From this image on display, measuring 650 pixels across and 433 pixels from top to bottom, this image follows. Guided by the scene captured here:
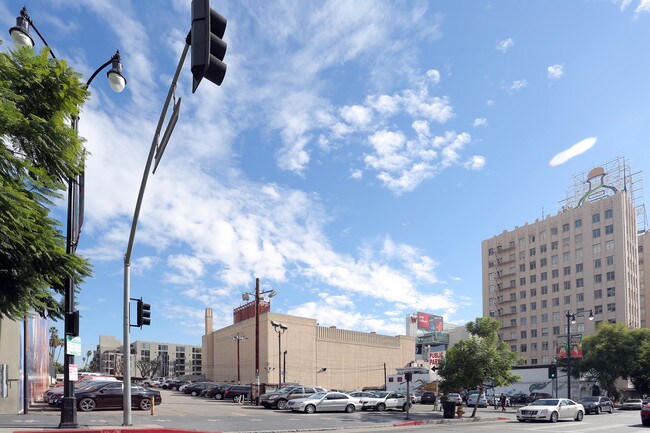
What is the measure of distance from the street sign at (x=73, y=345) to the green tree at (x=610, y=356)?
57840mm

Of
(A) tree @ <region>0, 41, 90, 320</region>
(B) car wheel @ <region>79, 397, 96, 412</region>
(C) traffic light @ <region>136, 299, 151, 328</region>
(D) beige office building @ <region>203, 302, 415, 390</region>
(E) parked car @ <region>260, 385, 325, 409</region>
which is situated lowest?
(D) beige office building @ <region>203, 302, 415, 390</region>

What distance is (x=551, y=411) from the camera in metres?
30.1

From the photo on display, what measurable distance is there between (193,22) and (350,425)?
23804mm

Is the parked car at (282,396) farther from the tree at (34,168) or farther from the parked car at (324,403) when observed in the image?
the tree at (34,168)

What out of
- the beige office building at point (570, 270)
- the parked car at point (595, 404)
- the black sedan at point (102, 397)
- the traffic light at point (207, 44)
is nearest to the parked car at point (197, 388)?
the black sedan at point (102, 397)

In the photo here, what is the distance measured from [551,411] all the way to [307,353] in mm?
53017

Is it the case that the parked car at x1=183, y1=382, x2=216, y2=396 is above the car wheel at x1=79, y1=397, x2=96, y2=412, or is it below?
below

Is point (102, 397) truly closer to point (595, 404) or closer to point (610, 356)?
point (595, 404)

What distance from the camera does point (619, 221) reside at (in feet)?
310

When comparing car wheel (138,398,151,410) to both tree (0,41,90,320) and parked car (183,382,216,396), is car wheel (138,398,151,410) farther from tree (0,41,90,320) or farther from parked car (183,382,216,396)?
parked car (183,382,216,396)

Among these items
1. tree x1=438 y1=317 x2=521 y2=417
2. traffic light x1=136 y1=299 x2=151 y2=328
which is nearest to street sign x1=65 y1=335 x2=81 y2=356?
traffic light x1=136 y1=299 x2=151 y2=328

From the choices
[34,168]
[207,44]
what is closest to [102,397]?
[34,168]

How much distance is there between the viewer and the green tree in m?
58.6

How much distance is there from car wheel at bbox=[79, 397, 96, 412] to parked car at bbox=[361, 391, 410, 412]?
709 inches
